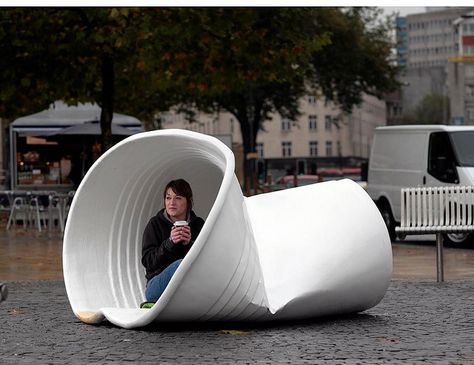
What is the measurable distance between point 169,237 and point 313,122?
5699 inches

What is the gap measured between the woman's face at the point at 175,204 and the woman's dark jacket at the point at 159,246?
16 cm

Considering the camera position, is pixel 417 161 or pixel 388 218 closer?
pixel 417 161

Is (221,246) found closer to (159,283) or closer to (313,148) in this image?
(159,283)

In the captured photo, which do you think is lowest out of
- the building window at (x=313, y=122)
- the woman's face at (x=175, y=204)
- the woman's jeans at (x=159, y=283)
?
the building window at (x=313, y=122)

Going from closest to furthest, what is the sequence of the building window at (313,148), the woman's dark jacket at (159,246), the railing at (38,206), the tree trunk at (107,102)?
the woman's dark jacket at (159,246), the tree trunk at (107,102), the railing at (38,206), the building window at (313,148)

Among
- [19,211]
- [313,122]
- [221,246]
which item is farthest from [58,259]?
[313,122]

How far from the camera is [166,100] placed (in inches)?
2185

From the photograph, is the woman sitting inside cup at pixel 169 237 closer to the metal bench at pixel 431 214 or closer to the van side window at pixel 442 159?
the metal bench at pixel 431 214

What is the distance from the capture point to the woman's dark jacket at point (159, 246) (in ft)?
34.7

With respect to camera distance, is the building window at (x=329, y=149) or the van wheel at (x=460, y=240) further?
the building window at (x=329, y=149)

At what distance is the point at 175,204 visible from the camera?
1062 centimetres

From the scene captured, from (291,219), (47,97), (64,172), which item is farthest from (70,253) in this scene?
(64,172)

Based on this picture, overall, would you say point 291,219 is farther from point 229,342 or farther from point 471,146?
point 471,146

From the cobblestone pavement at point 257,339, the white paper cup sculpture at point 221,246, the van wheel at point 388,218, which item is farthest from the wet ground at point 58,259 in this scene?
the white paper cup sculpture at point 221,246
